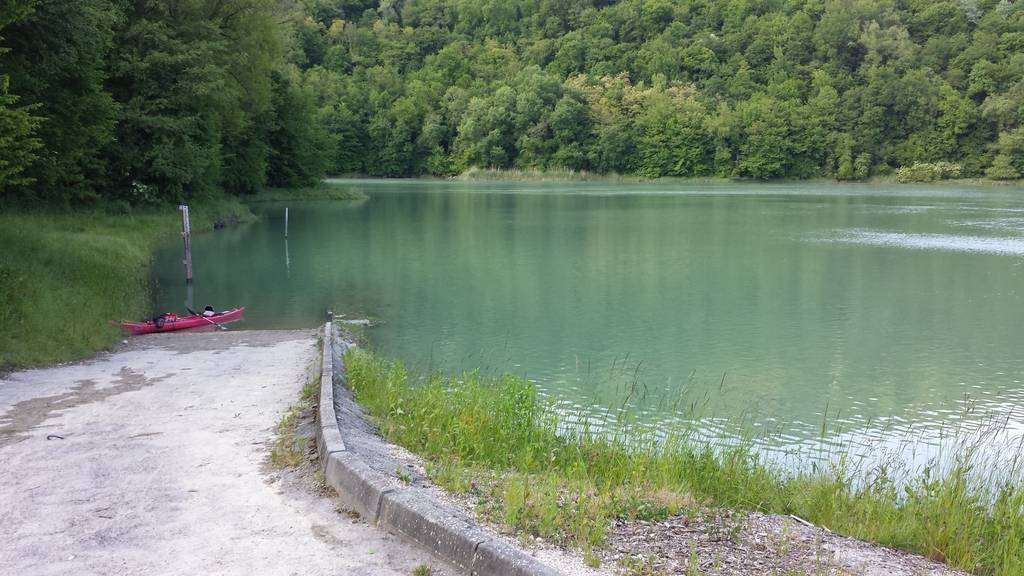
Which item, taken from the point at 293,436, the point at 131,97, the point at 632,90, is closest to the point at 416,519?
the point at 293,436

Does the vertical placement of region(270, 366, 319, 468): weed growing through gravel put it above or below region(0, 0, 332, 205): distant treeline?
below

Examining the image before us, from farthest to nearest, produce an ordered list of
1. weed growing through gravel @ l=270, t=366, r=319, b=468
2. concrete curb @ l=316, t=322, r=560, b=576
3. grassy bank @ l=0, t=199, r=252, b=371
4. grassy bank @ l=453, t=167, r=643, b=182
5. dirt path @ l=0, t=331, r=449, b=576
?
grassy bank @ l=453, t=167, r=643, b=182 → grassy bank @ l=0, t=199, r=252, b=371 → weed growing through gravel @ l=270, t=366, r=319, b=468 → dirt path @ l=0, t=331, r=449, b=576 → concrete curb @ l=316, t=322, r=560, b=576

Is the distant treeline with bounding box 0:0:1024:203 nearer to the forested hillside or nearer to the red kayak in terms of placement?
the forested hillside

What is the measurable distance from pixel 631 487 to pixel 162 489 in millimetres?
3146

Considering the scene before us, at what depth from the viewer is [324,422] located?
6355 mm

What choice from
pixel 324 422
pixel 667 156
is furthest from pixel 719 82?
pixel 324 422

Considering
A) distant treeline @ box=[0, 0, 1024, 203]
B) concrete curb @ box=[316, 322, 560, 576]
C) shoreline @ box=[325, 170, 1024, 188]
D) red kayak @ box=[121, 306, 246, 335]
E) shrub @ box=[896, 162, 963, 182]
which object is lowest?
red kayak @ box=[121, 306, 246, 335]

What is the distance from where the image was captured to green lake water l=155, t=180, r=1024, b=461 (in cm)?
1121

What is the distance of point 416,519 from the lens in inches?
181

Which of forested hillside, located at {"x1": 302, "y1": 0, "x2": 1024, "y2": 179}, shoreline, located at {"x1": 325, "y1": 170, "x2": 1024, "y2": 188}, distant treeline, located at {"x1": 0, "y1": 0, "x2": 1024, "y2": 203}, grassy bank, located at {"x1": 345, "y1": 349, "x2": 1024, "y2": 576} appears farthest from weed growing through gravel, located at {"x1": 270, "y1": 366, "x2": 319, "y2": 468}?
forested hillside, located at {"x1": 302, "y1": 0, "x2": 1024, "y2": 179}

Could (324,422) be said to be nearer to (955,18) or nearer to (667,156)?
(667,156)

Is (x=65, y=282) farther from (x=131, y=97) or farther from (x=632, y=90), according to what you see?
(x=632, y=90)

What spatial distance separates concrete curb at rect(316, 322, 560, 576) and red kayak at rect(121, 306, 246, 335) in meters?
8.89

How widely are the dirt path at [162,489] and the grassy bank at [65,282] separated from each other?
1705 mm
